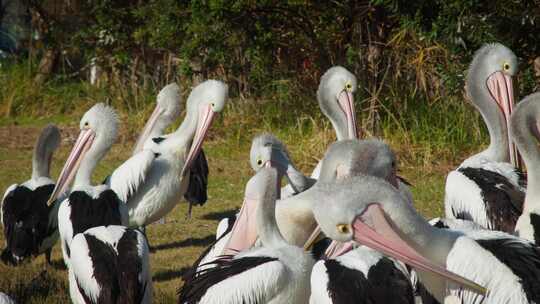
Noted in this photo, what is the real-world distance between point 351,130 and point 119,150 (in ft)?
14.8

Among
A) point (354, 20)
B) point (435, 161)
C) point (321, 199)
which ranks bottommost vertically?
point (435, 161)

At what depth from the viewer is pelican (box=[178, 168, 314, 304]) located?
160 inches

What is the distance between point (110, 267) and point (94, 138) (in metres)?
2.29

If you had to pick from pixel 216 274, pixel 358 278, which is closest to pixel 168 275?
pixel 216 274

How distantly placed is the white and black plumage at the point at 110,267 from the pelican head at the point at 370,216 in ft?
4.17

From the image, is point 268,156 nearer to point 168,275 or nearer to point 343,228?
point 168,275

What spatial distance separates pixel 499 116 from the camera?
6.54 meters

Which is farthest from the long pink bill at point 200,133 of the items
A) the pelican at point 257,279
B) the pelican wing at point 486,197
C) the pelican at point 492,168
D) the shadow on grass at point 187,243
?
the pelican at point 257,279

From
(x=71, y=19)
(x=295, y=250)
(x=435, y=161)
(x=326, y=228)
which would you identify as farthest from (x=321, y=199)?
(x=71, y=19)

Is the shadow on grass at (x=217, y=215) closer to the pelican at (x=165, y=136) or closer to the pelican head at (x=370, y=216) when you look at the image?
the pelican at (x=165, y=136)

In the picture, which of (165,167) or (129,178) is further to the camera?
(165,167)

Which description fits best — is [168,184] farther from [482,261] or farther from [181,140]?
[482,261]

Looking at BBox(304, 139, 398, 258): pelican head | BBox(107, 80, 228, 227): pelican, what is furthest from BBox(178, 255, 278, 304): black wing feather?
BBox(107, 80, 228, 227): pelican

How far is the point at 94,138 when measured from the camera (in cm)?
678
